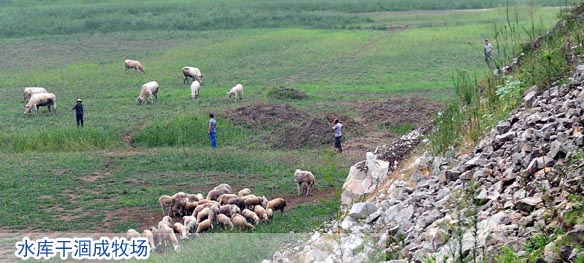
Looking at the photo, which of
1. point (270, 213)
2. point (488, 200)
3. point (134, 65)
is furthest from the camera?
point (134, 65)

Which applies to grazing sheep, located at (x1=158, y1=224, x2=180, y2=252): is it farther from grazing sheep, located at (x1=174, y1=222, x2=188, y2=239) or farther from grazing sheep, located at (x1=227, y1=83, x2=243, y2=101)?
grazing sheep, located at (x1=227, y1=83, x2=243, y2=101)

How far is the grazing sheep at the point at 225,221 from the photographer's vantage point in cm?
1493

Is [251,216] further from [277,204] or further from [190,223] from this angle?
[190,223]

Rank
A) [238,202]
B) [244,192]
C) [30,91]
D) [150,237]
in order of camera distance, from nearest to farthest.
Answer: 1. [150,237]
2. [238,202]
3. [244,192]
4. [30,91]

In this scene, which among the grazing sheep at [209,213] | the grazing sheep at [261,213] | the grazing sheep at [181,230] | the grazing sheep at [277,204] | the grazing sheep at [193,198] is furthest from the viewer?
the grazing sheep at [193,198]

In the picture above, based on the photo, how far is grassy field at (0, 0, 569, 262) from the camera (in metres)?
17.9

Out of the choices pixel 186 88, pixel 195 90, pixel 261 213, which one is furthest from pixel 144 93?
pixel 261 213

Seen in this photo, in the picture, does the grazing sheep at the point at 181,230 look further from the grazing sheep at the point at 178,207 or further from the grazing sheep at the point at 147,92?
the grazing sheep at the point at 147,92

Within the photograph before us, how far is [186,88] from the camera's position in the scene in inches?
1312

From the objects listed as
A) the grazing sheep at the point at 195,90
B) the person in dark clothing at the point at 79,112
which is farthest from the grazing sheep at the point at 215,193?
the grazing sheep at the point at 195,90

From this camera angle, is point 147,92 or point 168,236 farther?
point 147,92

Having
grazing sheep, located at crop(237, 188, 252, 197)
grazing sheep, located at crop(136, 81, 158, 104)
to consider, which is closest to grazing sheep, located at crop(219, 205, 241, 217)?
grazing sheep, located at crop(237, 188, 252, 197)

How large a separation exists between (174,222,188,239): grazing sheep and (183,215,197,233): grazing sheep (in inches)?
7.1

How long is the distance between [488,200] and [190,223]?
7.27m
